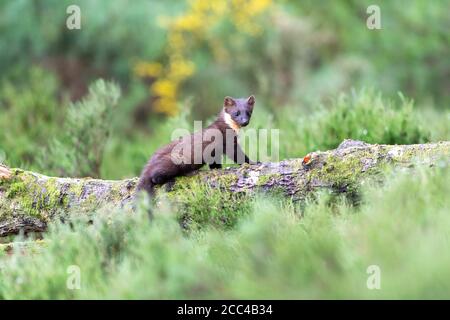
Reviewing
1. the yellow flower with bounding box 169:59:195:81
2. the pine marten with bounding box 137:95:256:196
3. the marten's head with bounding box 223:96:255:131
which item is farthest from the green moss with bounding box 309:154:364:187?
the yellow flower with bounding box 169:59:195:81

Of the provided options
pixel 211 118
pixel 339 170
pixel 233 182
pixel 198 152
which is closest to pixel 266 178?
pixel 233 182

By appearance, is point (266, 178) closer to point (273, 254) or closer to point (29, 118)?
point (273, 254)

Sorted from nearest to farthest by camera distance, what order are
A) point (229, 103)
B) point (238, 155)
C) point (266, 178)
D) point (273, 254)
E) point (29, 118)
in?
point (273, 254)
point (266, 178)
point (238, 155)
point (229, 103)
point (29, 118)

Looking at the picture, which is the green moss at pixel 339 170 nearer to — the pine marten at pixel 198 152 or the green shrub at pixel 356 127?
the pine marten at pixel 198 152

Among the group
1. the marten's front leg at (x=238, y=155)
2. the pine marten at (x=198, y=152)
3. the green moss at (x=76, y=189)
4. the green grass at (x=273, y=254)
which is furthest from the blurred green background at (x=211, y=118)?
the marten's front leg at (x=238, y=155)

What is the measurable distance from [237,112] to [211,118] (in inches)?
102

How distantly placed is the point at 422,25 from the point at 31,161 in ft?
25.5

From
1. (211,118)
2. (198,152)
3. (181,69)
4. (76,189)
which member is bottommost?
(76,189)

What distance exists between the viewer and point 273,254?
3.96 metres

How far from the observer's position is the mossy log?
16.7ft

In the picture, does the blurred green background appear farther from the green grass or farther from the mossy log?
the mossy log

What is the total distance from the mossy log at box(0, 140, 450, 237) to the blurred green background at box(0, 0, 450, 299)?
166 mm

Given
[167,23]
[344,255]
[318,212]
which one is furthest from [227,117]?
[167,23]

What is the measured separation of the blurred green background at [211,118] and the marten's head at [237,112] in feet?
3.80
